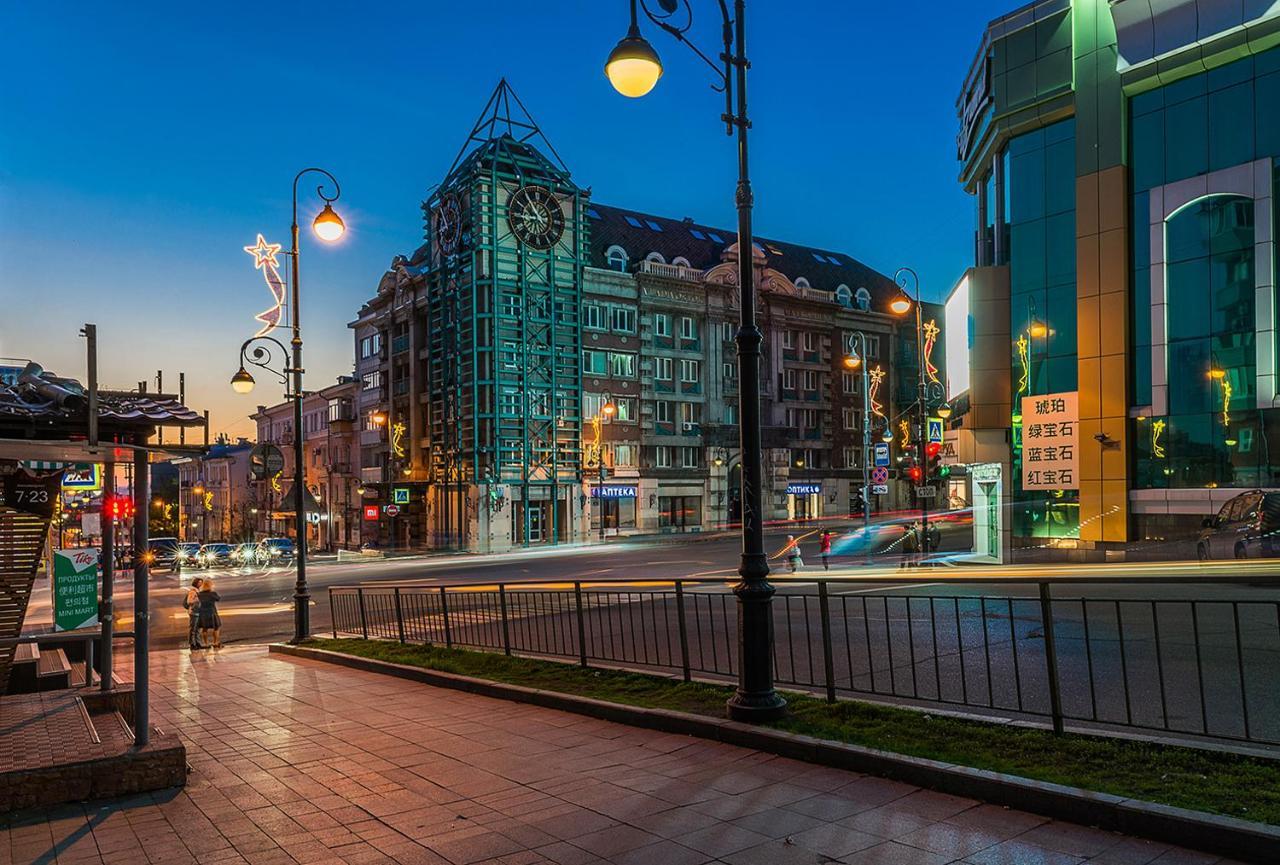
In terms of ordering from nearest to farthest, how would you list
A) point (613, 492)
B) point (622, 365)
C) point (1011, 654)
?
1. point (1011, 654)
2. point (613, 492)
3. point (622, 365)

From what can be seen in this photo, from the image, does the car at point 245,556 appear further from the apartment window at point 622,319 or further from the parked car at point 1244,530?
the parked car at point 1244,530

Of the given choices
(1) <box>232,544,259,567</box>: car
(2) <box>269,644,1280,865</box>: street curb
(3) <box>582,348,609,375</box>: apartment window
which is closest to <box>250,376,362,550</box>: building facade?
(1) <box>232,544,259,567</box>: car

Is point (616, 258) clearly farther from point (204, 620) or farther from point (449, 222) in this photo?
point (204, 620)

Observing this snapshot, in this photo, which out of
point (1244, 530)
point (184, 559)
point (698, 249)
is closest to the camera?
point (1244, 530)

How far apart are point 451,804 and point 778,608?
12348 millimetres

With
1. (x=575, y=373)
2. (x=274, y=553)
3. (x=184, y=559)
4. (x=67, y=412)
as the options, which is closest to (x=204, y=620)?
(x=67, y=412)

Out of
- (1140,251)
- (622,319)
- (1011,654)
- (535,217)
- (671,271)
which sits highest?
(535,217)

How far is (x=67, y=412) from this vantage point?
7.12 meters

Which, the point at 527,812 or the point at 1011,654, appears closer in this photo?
the point at 527,812

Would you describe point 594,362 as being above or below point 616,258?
below

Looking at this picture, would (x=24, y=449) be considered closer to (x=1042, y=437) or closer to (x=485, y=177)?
(x=1042, y=437)

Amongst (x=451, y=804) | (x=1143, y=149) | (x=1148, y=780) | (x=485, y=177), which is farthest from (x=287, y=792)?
(x=485, y=177)

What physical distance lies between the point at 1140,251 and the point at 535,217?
33.2m

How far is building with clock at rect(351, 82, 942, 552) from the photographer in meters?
50.7
